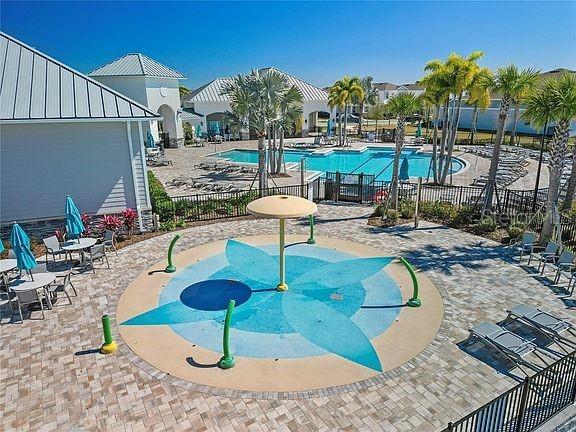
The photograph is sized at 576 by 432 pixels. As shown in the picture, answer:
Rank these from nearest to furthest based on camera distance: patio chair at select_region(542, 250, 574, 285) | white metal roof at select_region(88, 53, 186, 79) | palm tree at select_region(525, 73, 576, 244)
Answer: patio chair at select_region(542, 250, 574, 285) → palm tree at select_region(525, 73, 576, 244) → white metal roof at select_region(88, 53, 186, 79)

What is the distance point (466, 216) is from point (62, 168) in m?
17.7

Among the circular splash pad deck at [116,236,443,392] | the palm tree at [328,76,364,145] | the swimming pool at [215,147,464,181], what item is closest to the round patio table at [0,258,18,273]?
the circular splash pad deck at [116,236,443,392]

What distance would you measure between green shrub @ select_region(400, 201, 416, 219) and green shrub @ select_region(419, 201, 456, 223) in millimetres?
510

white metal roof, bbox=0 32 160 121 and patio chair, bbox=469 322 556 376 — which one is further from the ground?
white metal roof, bbox=0 32 160 121

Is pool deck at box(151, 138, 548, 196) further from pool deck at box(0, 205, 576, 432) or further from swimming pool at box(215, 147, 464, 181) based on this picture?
pool deck at box(0, 205, 576, 432)

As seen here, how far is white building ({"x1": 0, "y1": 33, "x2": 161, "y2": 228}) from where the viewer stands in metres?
14.7

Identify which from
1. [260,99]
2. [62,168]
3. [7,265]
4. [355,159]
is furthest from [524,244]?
[355,159]

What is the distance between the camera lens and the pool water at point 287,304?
948 centimetres

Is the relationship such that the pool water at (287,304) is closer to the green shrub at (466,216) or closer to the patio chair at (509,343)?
the patio chair at (509,343)

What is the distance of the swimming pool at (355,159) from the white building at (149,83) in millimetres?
8614

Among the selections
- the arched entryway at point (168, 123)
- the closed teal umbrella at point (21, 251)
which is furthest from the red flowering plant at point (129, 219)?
the arched entryway at point (168, 123)

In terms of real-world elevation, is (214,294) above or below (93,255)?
below

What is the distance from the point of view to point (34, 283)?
35.6 feet

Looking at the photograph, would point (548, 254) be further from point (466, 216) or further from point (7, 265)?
point (7, 265)
